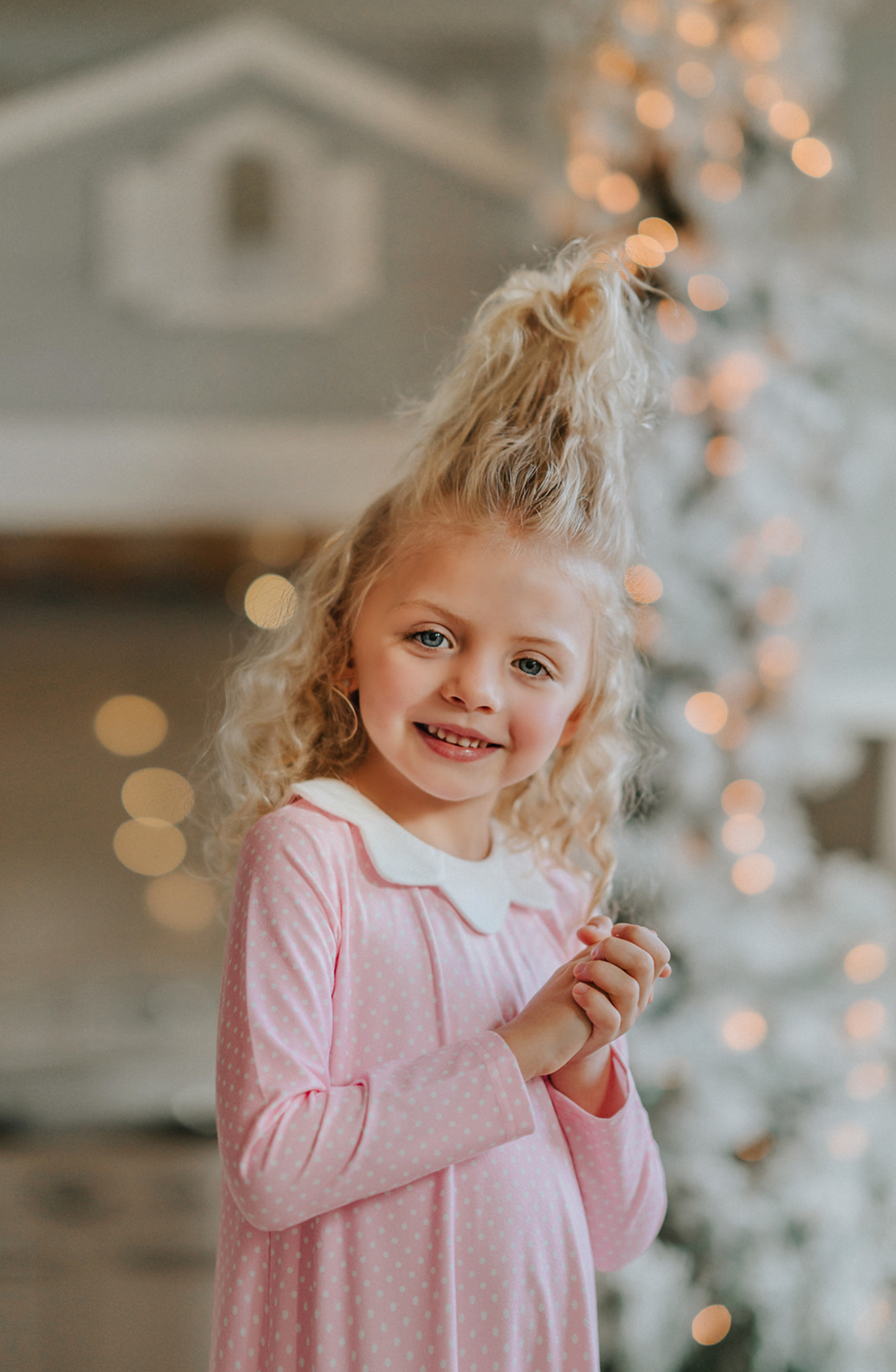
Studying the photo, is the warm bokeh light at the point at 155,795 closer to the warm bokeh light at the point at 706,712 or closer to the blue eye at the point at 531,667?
the warm bokeh light at the point at 706,712

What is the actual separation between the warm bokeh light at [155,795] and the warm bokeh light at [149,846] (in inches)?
0.9

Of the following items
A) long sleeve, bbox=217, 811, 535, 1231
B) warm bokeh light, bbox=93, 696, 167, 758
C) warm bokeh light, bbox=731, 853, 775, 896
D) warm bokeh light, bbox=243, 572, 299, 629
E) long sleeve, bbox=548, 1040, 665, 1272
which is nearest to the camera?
long sleeve, bbox=217, 811, 535, 1231

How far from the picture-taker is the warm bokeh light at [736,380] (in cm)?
156

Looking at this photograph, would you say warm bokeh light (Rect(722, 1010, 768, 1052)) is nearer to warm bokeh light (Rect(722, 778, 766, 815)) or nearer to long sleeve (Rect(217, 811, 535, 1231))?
warm bokeh light (Rect(722, 778, 766, 815))

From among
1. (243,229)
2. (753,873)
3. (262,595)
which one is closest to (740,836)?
(753,873)

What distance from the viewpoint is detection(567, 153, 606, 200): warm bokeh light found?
1.65 meters

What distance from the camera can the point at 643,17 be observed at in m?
1.60

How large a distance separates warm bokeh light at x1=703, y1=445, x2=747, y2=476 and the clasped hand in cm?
111

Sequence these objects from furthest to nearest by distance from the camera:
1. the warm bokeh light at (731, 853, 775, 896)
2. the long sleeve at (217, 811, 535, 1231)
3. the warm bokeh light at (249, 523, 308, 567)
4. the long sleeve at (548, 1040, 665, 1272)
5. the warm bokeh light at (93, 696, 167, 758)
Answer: the warm bokeh light at (93, 696, 167, 758), the warm bokeh light at (249, 523, 308, 567), the warm bokeh light at (731, 853, 775, 896), the long sleeve at (548, 1040, 665, 1272), the long sleeve at (217, 811, 535, 1231)

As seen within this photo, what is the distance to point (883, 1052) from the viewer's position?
1593 mm

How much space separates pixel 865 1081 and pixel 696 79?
1537 mm

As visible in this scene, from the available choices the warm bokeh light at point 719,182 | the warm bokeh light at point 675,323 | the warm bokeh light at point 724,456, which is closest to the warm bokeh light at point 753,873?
the warm bokeh light at point 724,456

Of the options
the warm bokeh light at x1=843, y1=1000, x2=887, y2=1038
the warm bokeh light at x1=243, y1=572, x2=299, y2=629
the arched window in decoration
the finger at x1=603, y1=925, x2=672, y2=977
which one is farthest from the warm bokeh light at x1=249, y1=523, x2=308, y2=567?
the finger at x1=603, y1=925, x2=672, y2=977

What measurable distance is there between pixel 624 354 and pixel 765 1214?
132cm
